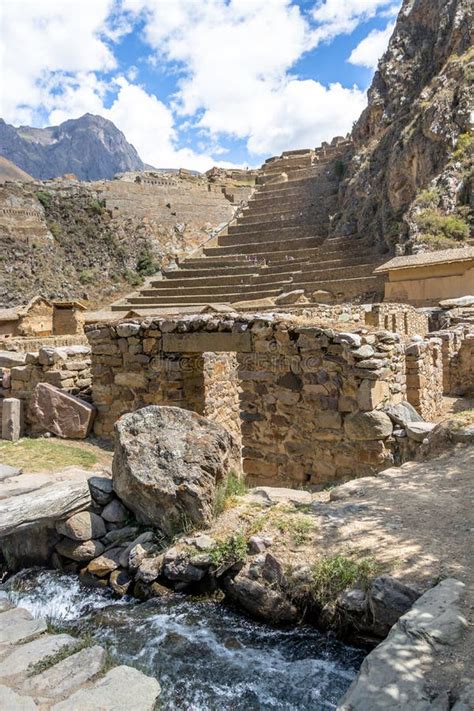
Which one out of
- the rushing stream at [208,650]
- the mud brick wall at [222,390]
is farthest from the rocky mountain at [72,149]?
the rushing stream at [208,650]

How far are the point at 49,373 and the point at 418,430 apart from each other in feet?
16.3

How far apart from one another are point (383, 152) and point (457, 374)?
3193 cm

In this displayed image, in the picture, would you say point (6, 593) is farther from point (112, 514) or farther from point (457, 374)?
point (457, 374)

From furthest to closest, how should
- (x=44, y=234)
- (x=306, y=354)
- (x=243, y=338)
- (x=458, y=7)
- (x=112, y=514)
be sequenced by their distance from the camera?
(x=44, y=234), (x=458, y=7), (x=243, y=338), (x=306, y=354), (x=112, y=514)

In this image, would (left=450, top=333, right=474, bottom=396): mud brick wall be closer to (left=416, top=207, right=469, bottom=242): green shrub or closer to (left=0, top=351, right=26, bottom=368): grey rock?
(left=0, top=351, right=26, bottom=368): grey rock

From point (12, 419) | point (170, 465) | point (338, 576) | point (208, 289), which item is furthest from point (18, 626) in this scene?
point (208, 289)

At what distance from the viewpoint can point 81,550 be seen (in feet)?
12.3

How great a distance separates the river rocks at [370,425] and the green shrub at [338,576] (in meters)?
2.40

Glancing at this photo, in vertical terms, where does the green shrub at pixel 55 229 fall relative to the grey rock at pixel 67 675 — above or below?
above

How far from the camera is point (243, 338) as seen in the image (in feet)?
20.3

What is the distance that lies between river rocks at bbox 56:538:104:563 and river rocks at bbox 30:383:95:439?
11.1ft

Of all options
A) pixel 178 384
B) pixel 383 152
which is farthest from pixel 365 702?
pixel 383 152

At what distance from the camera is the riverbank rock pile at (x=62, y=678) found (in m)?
2.24

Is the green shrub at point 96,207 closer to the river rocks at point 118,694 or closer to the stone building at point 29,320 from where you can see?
the stone building at point 29,320
